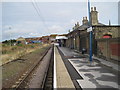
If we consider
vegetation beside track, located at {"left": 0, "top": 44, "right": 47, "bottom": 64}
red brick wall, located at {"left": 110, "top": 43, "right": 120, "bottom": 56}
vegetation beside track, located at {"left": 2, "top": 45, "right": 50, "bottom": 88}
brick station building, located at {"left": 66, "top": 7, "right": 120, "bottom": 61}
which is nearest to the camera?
vegetation beside track, located at {"left": 2, "top": 45, "right": 50, "bottom": 88}

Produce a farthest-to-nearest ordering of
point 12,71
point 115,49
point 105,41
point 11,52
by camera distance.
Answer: point 11,52, point 105,41, point 115,49, point 12,71

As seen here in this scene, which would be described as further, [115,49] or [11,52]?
[11,52]

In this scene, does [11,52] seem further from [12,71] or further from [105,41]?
[105,41]

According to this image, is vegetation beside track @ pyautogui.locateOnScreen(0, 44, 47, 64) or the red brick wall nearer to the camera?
the red brick wall

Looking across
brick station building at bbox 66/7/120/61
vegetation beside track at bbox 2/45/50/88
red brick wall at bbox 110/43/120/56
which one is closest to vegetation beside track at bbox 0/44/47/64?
vegetation beside track at bbox 2/45/50/88

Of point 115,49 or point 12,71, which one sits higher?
point 115,49

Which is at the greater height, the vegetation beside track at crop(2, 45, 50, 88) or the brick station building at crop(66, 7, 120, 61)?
the brick station building at crop(66, 7, 120, 61)

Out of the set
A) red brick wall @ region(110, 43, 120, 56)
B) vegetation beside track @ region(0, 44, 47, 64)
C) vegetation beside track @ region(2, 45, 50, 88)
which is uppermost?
red brick wall @ region(110, 43, 120, 56)

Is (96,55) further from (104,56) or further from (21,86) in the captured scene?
(21,86)

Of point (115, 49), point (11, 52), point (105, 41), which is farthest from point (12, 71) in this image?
point (11, 52)

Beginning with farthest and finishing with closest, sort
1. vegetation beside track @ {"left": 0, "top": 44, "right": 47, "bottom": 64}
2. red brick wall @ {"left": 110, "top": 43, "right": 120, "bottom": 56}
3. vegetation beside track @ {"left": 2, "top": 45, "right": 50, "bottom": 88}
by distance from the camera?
vegetation beside track @ {"left": 0, "top": 44, "right": 47, "bottom": 64}, red brick wall @ {"left": 110, "top": 43, "right": 120, "bottom": 56}, vegetation beside track @ {"left": 2, "top": 45, "right": 50, "bottom": 88}

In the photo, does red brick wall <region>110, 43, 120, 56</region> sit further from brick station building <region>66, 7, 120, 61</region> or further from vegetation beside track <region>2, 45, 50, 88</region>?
vegetation beside track <region>2, 45, 50, 88</region>

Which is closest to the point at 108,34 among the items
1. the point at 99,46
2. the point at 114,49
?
the point at 99,46

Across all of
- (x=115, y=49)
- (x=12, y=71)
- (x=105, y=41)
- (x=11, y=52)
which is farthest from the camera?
(x=11, y=52)
